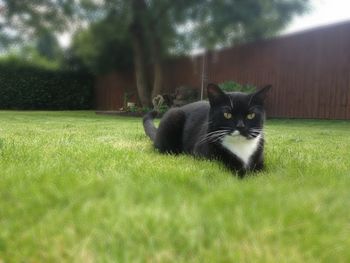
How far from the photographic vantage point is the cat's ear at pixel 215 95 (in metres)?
2.37

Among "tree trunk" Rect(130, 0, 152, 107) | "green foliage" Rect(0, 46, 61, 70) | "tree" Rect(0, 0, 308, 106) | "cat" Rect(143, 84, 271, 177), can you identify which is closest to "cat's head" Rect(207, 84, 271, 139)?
"cat" Rect(143, 84, 271, 177)

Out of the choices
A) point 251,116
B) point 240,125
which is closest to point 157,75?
point 251,116

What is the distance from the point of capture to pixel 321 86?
8.74 metres

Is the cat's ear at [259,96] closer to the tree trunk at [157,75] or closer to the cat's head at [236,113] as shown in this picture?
the cat's head at [236,113]

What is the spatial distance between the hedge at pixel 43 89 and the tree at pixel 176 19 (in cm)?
392

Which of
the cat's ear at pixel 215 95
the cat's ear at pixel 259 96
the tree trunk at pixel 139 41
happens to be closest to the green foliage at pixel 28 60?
the tree trunk at pixel 139 41

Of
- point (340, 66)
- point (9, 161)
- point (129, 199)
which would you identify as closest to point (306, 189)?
point (129, 199)

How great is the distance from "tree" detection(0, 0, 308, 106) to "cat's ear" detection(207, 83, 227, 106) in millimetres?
7351

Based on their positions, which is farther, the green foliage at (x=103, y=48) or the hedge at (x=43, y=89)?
the hedge at (x=43, y=89)

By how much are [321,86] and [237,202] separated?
810 centimetres

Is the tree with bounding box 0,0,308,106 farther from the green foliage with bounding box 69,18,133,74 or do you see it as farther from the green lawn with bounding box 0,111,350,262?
the green lawn with bounding box 0,111,350,262

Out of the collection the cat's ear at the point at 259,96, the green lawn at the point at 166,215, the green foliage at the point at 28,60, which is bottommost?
the green lawn at the point at 166,215

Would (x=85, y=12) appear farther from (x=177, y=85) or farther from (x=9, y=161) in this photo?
(x=9, y=161)

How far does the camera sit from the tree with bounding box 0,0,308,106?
30.7ft
